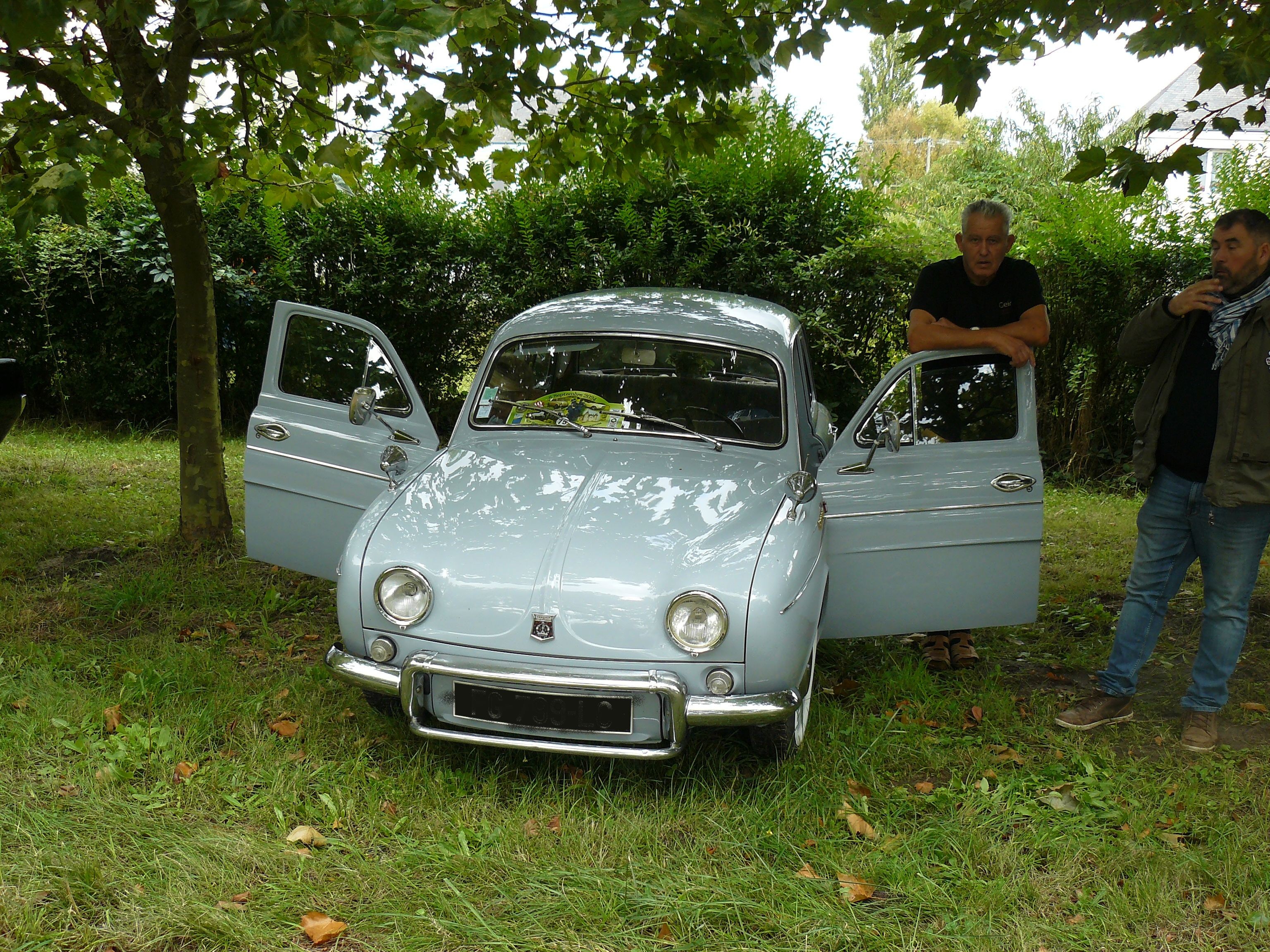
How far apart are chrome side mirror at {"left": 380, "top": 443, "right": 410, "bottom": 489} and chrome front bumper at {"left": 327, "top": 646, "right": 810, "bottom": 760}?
4.04 feet

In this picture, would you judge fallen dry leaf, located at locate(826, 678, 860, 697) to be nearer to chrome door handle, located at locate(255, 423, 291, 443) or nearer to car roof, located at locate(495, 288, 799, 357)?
car roof, located at locate(495, 288, 799, 357)

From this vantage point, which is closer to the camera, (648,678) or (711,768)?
(648,678)

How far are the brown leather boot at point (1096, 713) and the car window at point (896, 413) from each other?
4.29 ft

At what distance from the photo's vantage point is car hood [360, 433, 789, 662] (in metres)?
3.51

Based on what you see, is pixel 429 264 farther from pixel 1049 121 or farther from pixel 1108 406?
pixel 1049 121

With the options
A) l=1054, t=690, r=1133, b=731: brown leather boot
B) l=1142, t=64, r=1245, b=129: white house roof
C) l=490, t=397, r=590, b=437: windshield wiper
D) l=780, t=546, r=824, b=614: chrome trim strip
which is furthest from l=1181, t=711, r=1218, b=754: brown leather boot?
l=1142, t=64, r=1245, b=129: white house roof

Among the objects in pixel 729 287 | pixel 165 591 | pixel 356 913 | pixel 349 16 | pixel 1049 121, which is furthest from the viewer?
pixel 1049 121

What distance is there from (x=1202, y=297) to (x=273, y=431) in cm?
394

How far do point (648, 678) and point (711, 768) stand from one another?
662mm

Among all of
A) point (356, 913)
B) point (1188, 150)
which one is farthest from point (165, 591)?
point (1188, 150)

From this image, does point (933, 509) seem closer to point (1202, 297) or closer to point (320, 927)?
point (1202, 297)

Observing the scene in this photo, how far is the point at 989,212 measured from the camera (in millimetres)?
4711

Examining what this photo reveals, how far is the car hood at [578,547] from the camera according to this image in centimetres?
351

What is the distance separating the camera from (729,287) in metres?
9.32
